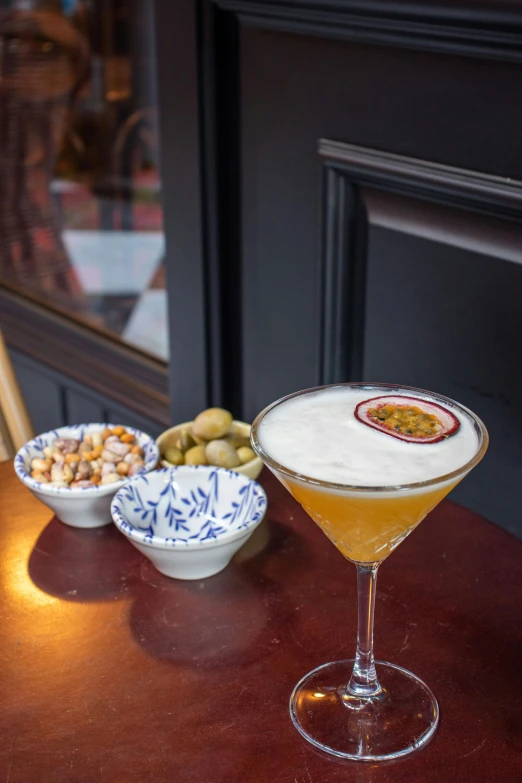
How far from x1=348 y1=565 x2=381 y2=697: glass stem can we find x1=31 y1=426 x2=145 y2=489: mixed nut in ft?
1.09

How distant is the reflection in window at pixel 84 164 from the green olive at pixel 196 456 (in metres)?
1.01

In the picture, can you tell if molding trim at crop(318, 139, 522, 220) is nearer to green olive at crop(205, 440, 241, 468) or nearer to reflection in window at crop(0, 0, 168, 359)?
green olive at crop(205, 440, 241, 468)

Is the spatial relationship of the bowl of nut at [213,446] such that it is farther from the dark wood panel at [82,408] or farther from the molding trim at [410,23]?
the dark wood panel at [82,408]

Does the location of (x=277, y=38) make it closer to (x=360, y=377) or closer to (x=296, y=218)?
(x=296, y=218)

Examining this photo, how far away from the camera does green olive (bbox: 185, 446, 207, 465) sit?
1042mm

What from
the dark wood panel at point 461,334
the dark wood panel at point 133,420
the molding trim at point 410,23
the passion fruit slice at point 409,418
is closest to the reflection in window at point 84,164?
the dark wood panel at point 133,420

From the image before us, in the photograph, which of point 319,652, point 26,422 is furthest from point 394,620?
point 26,422

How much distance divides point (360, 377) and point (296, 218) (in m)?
0.26

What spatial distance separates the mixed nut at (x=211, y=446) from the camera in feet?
3.38

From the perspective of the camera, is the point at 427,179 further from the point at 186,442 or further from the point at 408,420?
the point at 408,420

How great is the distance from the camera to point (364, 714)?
76cm

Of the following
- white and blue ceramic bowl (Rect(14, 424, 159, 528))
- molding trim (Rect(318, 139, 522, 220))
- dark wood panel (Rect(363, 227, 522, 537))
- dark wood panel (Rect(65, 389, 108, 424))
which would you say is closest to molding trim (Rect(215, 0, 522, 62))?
molding trim (Rect(318, 139, 522, 220))

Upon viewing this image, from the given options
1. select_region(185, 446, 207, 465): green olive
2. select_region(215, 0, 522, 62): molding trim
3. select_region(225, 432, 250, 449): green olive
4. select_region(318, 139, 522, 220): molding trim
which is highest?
select_region(215, 0, 522, 62): molding trim

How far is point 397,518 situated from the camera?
683 millimetres
